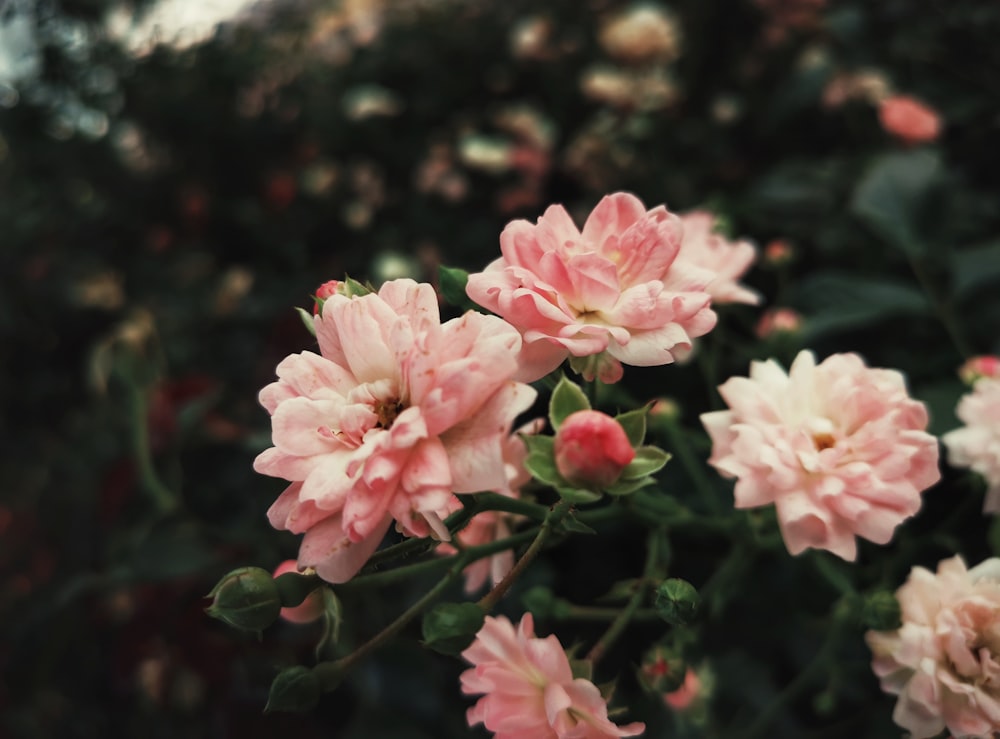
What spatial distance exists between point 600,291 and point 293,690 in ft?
0.63

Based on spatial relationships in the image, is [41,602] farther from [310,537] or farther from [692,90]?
[692,90]

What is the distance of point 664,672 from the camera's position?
333 mm

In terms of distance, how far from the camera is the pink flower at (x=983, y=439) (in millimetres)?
354

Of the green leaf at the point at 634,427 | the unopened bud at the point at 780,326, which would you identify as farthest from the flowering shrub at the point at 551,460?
the unopened bud at the point at 780,326

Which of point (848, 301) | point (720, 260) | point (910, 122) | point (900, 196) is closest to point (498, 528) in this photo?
point (720, 260)

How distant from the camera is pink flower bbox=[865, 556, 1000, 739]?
0.98ft

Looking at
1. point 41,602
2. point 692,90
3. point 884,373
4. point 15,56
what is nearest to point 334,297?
point 884,373

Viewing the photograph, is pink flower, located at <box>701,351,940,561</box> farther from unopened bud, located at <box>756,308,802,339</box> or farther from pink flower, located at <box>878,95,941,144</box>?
pink flower, located at <box>878,95,941,144</box>

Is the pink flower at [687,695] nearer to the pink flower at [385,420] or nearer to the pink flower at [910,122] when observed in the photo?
the pink flower at [385,420]

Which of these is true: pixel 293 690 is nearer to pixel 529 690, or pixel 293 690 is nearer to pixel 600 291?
pixel 529 690

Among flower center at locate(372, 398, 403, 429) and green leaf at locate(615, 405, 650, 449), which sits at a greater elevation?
flower center at locate(372, 398, 403, 429)

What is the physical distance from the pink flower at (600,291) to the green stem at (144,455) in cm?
46

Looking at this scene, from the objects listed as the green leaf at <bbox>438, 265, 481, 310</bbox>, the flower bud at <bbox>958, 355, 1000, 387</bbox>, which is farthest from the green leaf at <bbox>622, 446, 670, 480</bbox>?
the flower bud at <bbox>958, 355, 1000, 387</bbox>

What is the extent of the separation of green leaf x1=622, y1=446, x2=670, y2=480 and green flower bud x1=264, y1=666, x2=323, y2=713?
147 millimetres
